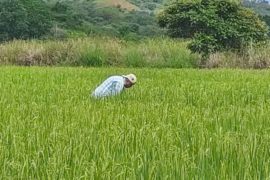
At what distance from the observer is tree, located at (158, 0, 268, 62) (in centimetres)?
1431

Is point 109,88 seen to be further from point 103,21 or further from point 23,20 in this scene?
point 103,21

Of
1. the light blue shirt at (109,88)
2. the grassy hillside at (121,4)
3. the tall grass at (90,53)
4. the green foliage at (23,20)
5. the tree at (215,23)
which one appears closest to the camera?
the light blue shirt at (109,88)

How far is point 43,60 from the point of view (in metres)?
15.2

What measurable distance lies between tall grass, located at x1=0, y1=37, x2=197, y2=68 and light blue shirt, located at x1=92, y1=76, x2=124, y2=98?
354 inches

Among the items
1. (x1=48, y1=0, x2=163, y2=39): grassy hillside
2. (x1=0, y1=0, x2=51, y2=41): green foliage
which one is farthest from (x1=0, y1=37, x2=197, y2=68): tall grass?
(x1=0, y1=0, x2=51, y2=41): green foliage

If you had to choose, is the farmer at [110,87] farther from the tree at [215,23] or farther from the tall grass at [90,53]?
the tall grass at [90,53]

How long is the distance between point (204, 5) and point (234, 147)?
1299cm

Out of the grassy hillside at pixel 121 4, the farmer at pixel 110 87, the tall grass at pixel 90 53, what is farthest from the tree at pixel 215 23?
the grassy hillside at pixel 121 4

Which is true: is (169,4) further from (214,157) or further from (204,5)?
(214,157)

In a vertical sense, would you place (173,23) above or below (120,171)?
below

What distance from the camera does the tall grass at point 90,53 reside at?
14641mm

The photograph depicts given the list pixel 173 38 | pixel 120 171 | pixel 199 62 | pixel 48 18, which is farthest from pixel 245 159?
pixel 48 18

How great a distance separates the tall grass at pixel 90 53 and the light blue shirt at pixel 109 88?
29.5 feet

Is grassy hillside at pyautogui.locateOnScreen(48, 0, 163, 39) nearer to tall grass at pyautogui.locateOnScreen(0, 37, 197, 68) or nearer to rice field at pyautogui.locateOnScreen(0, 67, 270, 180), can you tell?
tall grass at pyautogui.locateOnScreen(0, 37, 197, 68)
